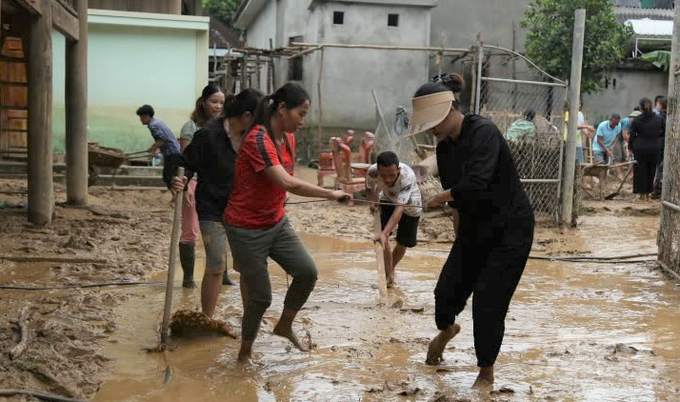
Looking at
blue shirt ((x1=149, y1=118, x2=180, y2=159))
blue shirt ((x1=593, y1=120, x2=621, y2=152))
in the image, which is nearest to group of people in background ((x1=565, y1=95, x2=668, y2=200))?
blue shirt ((x1=593, y1=120, x2=621, y2=152))

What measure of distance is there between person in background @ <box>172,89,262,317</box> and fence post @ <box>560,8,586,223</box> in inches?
271

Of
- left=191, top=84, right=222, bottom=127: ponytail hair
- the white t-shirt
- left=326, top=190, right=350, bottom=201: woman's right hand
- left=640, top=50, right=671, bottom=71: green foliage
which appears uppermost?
left=640, top=50, right=671, bottom=71: green foliage

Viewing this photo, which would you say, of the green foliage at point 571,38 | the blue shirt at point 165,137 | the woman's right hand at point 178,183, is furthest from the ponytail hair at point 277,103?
the green foliage at point 571,38

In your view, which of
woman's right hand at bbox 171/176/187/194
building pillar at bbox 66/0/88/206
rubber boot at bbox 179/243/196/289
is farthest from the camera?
building pillar at bbox 66/0/88/206

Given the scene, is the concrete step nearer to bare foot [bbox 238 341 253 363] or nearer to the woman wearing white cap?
bare foot [bbox 238 341 253 363]

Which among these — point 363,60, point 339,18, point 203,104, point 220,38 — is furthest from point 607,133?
point 220,38

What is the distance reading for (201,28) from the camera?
57.9ft

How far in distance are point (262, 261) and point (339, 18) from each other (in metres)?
18.5

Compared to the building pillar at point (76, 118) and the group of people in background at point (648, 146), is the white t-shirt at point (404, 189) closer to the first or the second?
the building pillar at point (76, 118)

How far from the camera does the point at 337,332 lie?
6.30m

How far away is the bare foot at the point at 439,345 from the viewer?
5.31 m

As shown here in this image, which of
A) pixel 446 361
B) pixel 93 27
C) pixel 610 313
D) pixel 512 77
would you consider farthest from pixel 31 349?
pixel 512 77

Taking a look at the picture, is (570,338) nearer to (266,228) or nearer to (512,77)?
(266,228)

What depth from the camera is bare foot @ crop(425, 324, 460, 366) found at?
531 centimetres
